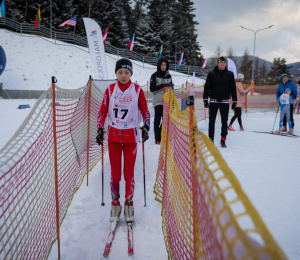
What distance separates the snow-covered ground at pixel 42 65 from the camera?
62.8 feet

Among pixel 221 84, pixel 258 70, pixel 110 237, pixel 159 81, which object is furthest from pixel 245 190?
pixel 258 70

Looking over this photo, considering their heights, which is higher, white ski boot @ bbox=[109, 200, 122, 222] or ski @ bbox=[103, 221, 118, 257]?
white ski boot @ bbox=[109, 200, 122, 222]

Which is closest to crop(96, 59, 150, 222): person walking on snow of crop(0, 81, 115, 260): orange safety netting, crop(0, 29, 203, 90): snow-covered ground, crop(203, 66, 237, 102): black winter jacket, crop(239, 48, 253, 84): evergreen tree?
crop(0, 81, 115, 260): orange safety netting

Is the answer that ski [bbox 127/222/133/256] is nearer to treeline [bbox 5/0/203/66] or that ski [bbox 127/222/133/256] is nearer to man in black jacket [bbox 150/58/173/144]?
man in black jacket [bbox 150/58/173/144]

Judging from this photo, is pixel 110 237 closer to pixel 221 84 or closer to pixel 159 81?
pixel 159 81

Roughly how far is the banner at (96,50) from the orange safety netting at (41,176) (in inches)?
148

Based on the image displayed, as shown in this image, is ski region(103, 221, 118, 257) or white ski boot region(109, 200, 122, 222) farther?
white ski boot region(109, 200, 122, 222)

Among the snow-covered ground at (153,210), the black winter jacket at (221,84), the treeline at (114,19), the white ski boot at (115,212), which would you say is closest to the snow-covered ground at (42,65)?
the treeline at (114,19)

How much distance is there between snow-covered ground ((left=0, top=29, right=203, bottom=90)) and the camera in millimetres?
19156

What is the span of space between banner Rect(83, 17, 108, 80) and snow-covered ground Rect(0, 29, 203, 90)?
35.8 ft

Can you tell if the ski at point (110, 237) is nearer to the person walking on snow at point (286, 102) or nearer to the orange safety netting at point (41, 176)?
the orange safety netting at point (41, 176)

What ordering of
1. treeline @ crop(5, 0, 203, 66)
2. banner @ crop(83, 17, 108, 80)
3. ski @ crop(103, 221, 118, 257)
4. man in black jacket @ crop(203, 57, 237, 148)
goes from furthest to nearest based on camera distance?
1. treeline @ crop(5, 0, 203, 66)
2. banner @ crop(83, 17, 108, 80)
3. man in black jacket @ crop(203, 57, 237, 148)
4. ski @ crop(103, 221, 118, 257)

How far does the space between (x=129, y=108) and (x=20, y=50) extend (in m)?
25.3

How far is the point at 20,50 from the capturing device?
22.6 metres
